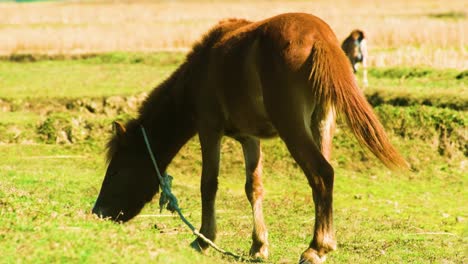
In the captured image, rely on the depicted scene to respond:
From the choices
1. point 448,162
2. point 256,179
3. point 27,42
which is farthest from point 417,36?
point 256,179

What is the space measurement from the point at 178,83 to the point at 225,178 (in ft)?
17.1

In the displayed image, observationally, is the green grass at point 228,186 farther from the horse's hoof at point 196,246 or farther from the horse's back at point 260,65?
the horse's back at point 260,65

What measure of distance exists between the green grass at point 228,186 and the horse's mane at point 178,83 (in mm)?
1002

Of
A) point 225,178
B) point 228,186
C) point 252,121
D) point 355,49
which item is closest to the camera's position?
point 252,121

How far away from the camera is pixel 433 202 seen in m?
13.0

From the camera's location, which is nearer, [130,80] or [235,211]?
[235,211]

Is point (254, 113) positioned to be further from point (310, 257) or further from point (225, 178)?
point (225, 178)

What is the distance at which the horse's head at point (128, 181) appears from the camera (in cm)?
951

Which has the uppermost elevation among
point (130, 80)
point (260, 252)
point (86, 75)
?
point (260, 252)

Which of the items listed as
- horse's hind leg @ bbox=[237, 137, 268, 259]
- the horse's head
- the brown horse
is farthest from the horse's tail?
the horse's head

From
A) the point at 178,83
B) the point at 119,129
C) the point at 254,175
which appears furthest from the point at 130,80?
the point at 254,175

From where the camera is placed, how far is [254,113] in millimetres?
8367

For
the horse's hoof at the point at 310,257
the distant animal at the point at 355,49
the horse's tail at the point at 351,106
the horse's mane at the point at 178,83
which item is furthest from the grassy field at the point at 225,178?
the horse's tail at the point at 351,106

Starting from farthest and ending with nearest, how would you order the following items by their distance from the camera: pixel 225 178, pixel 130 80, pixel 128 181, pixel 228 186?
1. pixel 130 80
2. pixel 225 178
3. pixel 228 186
4. pixel 128 181
